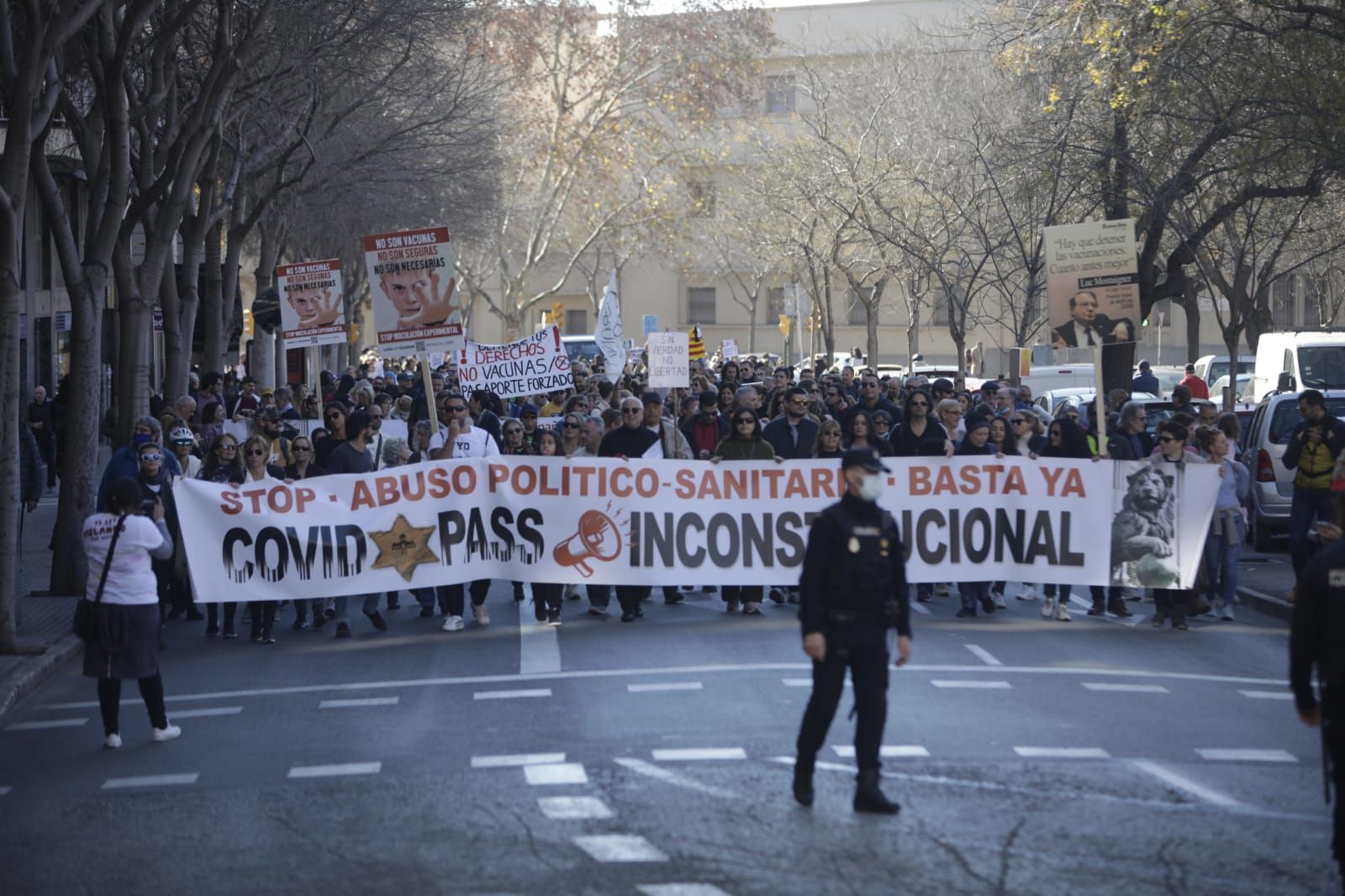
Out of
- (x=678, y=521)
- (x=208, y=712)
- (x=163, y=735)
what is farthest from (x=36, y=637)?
(x=678, y=521)

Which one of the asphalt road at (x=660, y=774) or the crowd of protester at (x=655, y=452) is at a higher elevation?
the crowd of protester at (x=655, y=452)

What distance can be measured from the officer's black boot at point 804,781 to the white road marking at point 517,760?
1.55 m

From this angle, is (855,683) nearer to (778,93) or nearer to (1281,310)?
(778,93)

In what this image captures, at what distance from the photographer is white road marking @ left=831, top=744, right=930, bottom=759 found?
9.24 meters

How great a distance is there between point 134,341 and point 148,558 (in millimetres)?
8631

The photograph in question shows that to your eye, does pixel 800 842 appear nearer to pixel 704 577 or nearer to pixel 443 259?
pixel 704 577

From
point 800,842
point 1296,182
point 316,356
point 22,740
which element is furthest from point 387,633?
point 1296,182

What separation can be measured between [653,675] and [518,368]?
38.3ft

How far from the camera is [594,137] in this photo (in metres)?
53.7

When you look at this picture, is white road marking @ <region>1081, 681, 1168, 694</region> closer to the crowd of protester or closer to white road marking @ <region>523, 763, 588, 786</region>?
the crowd of protester

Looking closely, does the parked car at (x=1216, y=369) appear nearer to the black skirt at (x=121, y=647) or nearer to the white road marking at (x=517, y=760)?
the white road marking at (x=517, y=760)

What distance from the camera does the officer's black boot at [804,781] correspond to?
26.9ft

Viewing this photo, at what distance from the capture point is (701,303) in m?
84.7

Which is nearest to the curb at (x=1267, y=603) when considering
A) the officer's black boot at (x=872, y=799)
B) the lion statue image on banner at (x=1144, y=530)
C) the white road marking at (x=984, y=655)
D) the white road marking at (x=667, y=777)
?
the lion statue image on banner at (x=1144, y=530)
